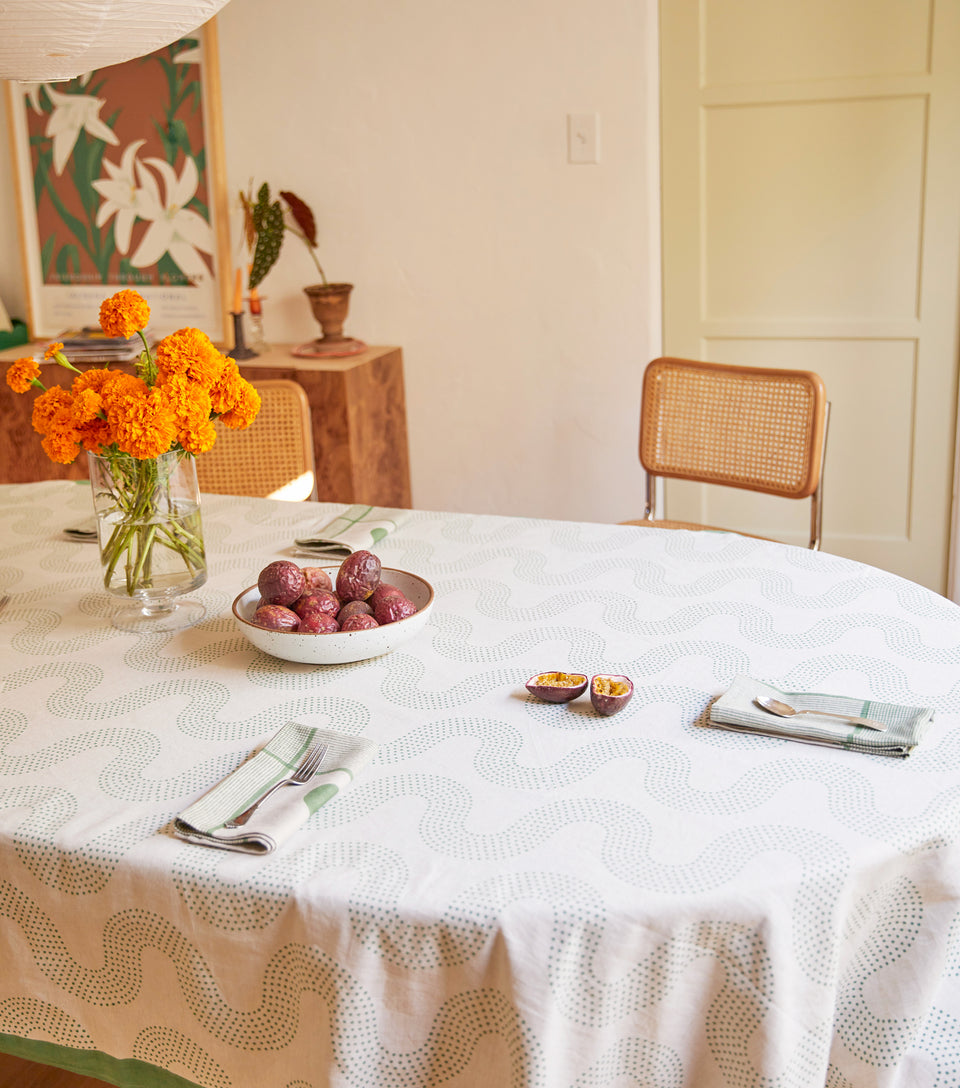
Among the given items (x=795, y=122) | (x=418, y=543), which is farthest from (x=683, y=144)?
(x=418, y=543)

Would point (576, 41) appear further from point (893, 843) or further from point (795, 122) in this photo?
point (893, 843)

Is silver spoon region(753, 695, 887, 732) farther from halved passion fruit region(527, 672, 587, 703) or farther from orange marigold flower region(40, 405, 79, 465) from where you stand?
orange marigold flower region(40, 405, 79, 465)

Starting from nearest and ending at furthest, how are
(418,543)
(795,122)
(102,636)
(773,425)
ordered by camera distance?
(102,636) → (418,543) → (773,425) → (795,122)

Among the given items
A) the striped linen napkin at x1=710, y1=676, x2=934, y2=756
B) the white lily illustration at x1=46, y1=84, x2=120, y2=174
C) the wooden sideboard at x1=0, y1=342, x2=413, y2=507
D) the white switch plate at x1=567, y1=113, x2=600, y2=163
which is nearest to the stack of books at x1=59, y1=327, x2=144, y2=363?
the wooden sideboard at x1=0, y1=342, x2=413, y2=507

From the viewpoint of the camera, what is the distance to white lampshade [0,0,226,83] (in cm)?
116

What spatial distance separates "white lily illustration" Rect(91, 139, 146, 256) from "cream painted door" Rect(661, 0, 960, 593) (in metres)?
1.51

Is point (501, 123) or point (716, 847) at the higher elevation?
point (501, 123)

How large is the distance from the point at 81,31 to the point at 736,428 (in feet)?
4.97

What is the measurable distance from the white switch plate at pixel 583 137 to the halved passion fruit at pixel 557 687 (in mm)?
2033

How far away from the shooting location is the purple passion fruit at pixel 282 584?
1379 mm

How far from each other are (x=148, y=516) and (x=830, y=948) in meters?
0.97

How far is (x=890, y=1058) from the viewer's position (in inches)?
39.7

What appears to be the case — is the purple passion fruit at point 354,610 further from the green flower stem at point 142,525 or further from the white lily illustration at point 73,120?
the white lily illustration at point 73,120

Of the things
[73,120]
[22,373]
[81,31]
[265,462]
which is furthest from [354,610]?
[73,120]
